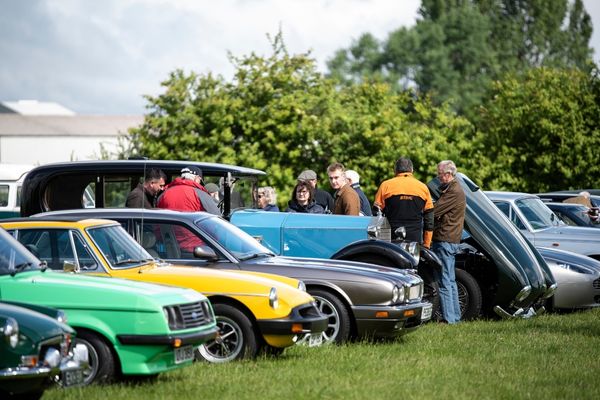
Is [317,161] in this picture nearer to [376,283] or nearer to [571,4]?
[376,283]

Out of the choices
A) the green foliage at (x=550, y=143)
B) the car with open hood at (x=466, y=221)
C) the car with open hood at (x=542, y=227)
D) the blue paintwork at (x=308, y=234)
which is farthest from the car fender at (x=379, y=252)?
the green foliage at (x=550, y=143)

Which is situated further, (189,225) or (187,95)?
(187,95)

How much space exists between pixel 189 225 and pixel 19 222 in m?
1.89

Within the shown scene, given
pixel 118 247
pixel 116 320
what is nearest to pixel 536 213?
pixel 118 247

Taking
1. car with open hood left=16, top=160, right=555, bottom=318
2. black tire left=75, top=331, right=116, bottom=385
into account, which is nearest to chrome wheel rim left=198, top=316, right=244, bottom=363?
black tire left=75, top=331, right=116, bottom=385

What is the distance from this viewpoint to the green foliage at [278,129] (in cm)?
3819

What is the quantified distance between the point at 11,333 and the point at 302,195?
838 centimetres

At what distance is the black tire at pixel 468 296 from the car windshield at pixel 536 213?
374cm

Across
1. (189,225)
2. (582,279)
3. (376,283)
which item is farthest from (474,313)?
(189,225)

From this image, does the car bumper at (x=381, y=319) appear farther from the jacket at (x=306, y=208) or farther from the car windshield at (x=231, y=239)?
the jacket at (x=306, y=208)

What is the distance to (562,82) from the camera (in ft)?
149

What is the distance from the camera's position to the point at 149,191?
15.5m

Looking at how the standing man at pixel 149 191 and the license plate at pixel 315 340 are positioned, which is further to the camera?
the standing man at pixel 149 191

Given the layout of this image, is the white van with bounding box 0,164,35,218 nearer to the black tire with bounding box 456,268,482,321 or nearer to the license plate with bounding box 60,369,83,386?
the black tire with bounding box 456,268,482,321
